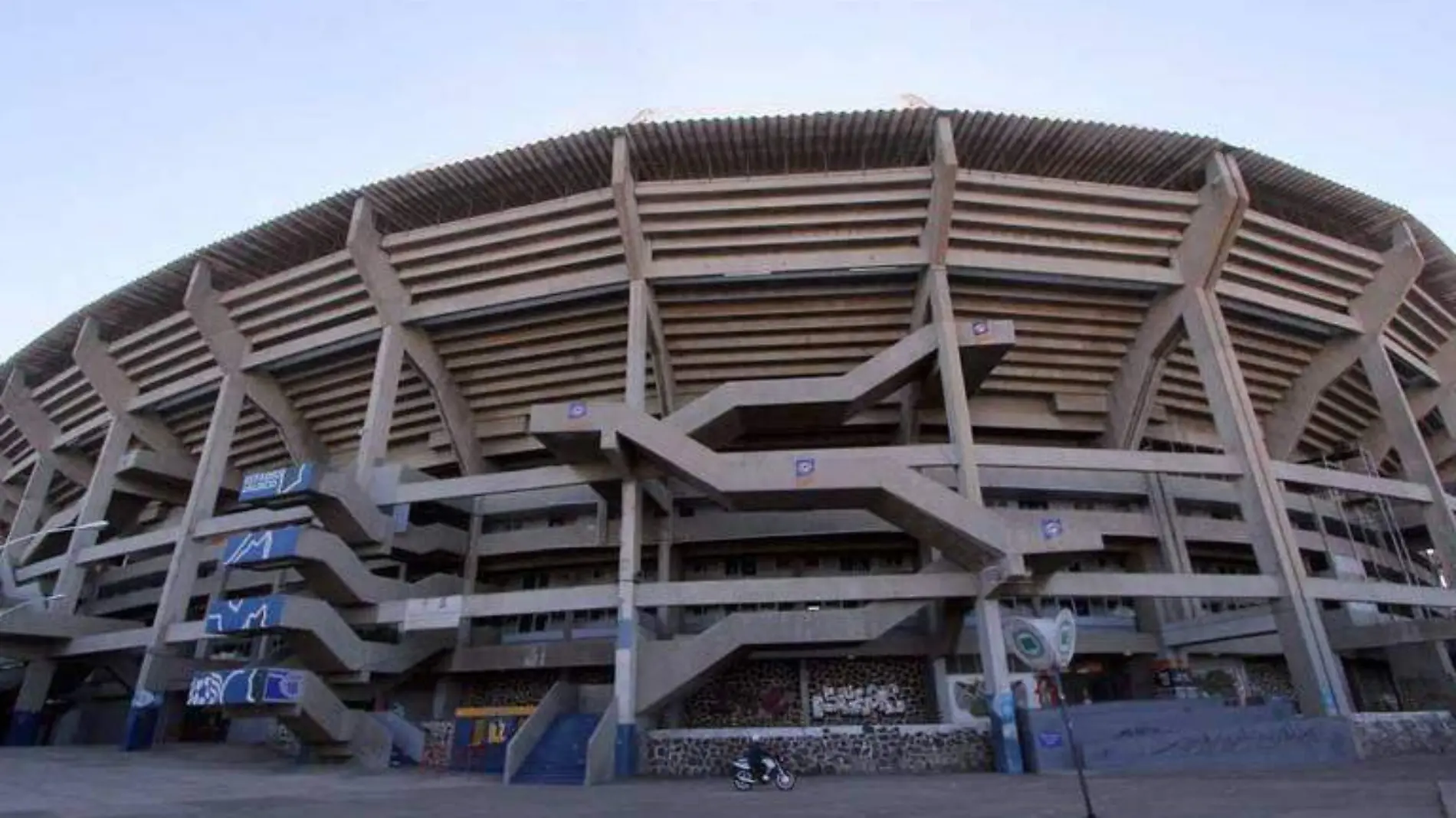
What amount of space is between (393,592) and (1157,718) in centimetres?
2247

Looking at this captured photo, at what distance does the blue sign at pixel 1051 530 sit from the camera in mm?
19844

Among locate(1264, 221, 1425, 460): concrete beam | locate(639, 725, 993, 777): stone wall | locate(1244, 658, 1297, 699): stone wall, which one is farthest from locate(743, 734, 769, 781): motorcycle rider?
locate(1264, 221, 1425, 460): concrete beam

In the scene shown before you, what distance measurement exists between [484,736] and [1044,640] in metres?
18.1

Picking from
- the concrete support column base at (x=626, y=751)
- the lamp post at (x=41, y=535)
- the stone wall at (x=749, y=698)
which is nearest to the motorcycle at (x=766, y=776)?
the concrete support column base at (x=626, y=751)

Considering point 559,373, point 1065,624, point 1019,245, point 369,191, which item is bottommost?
point 1065,624

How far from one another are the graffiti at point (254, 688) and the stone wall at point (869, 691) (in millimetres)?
15937

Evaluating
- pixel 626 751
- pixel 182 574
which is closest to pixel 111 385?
pixel 182 574

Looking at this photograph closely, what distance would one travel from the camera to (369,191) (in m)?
27.1

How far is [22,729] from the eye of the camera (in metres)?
29.6

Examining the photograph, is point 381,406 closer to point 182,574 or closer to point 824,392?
point 182,574

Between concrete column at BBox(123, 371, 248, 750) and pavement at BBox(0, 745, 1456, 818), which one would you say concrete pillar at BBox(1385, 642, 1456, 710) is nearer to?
pavement at BBox(0, 745, 1456, 818)

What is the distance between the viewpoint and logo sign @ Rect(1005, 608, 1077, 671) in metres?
9.51

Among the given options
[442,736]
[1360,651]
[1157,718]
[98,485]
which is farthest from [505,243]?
[1360,651]

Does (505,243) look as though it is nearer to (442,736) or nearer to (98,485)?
(442,736)
